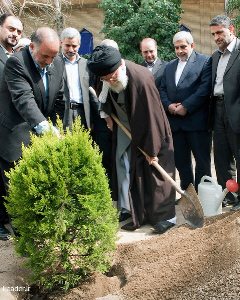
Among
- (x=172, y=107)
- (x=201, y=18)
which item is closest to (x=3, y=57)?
(x=172, y=107)

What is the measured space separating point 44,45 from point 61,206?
5.29ft

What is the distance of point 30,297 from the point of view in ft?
11.7

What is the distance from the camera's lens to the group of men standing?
166 inches

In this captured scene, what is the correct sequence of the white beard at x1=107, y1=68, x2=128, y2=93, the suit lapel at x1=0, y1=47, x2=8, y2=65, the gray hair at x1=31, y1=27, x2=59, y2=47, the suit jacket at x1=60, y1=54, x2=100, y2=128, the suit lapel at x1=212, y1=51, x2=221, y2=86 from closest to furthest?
the gray hair at x1=31, y1=27, x2=59, y2=47 < the white beard at x1=107, y1=68, x2=128, y2=93 < the suit lapel at x1=0, y1=47, x2=8, y2=65 < the suit jacket at x1=60, y1=54, x2=100, y2=128 < the suit lapel at x1=212, y1=51, x2=221, y2=86

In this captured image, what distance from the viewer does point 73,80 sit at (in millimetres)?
5520

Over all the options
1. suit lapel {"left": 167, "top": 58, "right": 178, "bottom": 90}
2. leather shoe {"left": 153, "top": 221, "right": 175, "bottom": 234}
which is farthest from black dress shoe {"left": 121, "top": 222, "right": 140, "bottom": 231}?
suit lapel {"left": 167, "top": 58, "right": 178, "bottom": 90}

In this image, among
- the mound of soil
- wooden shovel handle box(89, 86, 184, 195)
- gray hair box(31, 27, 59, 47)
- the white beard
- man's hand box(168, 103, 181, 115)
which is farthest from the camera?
man's hand box(168, 103, 181, 115)

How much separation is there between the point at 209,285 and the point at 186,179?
2.84 meters

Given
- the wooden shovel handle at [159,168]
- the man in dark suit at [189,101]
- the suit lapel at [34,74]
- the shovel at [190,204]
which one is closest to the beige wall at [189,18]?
the man in dark suit at [189,101]

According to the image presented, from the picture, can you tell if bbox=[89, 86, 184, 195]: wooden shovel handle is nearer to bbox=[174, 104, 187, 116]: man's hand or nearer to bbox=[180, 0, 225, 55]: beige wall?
bbox=[174, 104, 187, 116]: man's hand

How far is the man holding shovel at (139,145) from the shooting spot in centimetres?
473

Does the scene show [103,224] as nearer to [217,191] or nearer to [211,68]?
[217,191]

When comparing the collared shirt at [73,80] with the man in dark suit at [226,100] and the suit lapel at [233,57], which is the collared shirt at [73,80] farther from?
the suit lapel at [233,57]

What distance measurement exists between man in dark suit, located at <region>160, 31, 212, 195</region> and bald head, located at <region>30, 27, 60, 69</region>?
216cm
